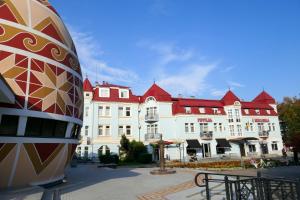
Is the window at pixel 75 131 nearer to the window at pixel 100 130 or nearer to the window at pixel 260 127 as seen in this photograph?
the window at pixel 100 130

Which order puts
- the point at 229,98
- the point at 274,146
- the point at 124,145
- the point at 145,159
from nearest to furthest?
the point at 145,159, the point at 124,145, the point at 229,98, the point at 274,146

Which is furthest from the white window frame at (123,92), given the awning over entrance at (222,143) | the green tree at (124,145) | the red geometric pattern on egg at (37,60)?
the red geometric pattern on egg at (37,60)

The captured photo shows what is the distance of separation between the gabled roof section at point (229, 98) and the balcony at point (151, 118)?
13.8 m

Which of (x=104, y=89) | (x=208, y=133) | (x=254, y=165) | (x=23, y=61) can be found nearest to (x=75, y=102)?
(x=23, y=61)

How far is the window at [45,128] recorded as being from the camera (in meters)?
11.5

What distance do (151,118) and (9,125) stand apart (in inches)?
1299

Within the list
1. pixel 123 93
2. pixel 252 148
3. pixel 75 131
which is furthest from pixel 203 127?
pixel 75 131

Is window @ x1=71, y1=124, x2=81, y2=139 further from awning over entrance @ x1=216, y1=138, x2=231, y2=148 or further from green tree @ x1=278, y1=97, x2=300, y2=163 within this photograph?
green tree @ x1=278, y1=97, x2=300, y2=163

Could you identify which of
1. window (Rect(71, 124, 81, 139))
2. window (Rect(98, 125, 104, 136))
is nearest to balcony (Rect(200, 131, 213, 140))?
window (Rect(98, 125, 104, 136))

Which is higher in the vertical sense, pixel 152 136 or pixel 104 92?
pixel 104 92

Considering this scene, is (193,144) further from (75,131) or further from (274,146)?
(75,131)

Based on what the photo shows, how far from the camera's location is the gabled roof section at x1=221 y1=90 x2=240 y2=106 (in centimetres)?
4820

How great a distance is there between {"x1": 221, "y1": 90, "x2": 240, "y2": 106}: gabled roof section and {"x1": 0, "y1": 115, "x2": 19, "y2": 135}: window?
41986 mm

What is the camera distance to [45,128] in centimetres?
1219
